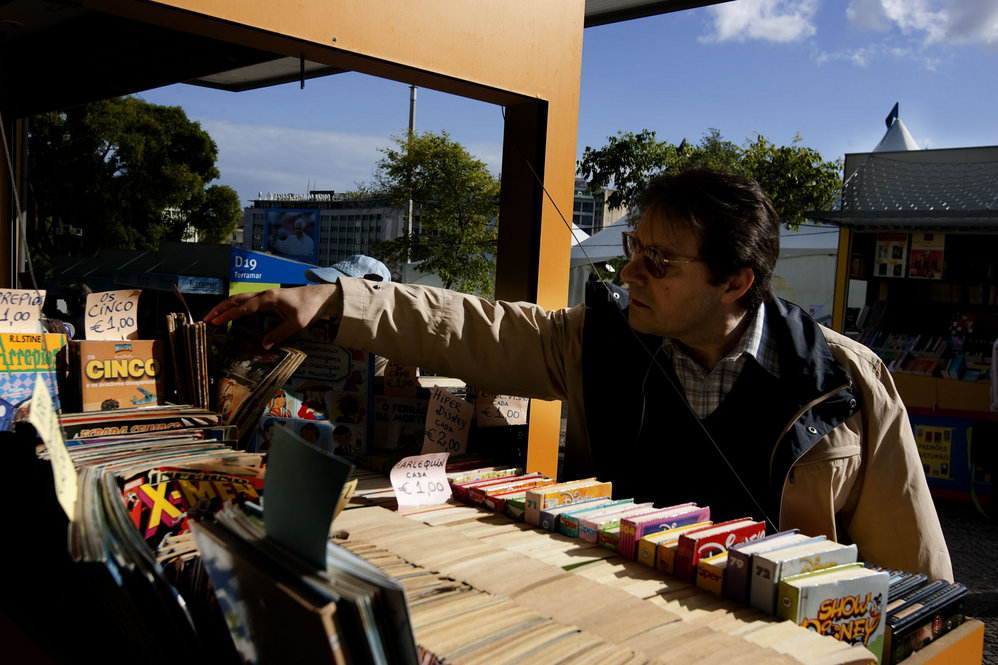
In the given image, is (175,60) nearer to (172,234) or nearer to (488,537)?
(488,537)

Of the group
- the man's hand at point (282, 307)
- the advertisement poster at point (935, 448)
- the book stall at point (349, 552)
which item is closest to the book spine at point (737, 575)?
the book stall at point (349, 552)

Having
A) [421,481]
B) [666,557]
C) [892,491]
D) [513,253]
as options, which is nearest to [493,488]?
[421,481]

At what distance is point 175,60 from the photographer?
7438mm

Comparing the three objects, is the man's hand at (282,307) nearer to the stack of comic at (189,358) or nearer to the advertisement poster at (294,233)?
the stack of comic at (189,358)

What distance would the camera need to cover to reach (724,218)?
222cm

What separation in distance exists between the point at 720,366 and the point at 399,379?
1019 mm

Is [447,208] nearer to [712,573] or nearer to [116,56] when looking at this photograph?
[116,56]

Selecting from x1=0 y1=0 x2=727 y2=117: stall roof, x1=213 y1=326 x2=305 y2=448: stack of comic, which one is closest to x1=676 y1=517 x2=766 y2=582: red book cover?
x1=213 y1=326 x2=305 y2=448: stack of comic

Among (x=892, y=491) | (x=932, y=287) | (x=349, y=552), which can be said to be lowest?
(x=892, y=491)

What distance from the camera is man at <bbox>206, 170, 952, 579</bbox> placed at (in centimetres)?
212

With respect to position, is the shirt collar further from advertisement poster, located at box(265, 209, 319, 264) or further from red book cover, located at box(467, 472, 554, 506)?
advertisement poster, located at box(265, 209, 319, 264)

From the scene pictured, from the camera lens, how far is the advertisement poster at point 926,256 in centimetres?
952

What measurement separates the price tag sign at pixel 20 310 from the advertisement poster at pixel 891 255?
1021 cm

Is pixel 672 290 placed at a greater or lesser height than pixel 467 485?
greater
